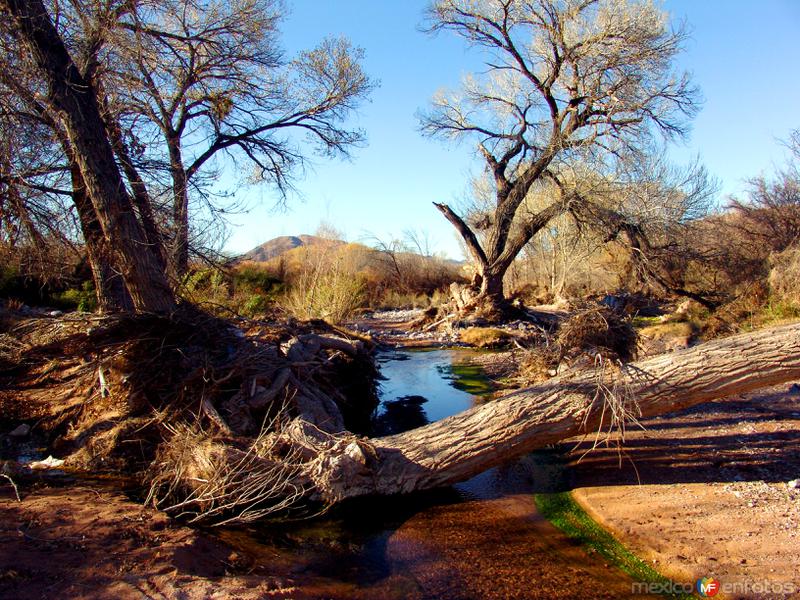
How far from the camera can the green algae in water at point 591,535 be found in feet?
12.4

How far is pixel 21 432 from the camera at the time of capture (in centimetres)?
583

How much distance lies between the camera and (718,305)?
1455cm

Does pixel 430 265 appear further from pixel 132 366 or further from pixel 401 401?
pixel 132 366

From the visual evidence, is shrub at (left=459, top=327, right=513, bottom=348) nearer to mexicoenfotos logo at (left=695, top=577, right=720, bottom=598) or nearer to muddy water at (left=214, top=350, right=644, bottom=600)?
muddy water at (left=214, top=350, right=644, bottom=600)

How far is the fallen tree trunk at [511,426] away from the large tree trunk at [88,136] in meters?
2.31

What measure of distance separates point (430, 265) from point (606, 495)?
975 inches

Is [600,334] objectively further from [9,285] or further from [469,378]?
[9,285]

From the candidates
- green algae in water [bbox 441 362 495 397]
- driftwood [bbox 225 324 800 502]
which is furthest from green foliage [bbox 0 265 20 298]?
driftwood [bbox 225 324 800 502]

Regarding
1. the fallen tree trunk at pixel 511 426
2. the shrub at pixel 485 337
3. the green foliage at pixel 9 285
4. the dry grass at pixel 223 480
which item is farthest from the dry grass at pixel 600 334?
the green foliage at pixel 9 285

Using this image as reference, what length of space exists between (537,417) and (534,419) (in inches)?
1.3

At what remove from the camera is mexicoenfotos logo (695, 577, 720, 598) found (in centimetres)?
348

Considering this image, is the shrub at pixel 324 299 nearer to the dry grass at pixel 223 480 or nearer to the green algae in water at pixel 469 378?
the green algae in water at pixel 469 378

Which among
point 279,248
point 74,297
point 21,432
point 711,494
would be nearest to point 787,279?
point 711,494

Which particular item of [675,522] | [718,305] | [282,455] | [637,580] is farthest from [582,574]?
[718,305]
